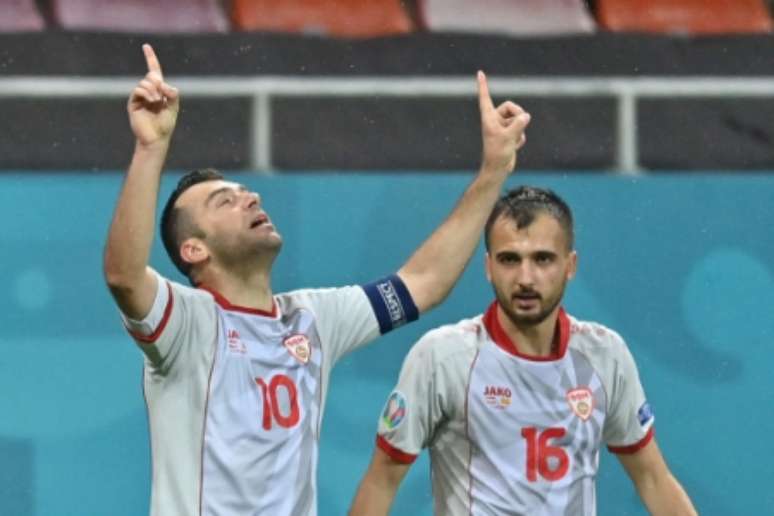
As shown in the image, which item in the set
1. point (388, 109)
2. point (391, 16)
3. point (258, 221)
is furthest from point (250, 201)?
point (391, 16)

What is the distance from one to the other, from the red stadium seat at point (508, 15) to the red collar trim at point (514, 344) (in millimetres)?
1928

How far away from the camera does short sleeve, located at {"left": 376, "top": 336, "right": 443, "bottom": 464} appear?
443 centimetres

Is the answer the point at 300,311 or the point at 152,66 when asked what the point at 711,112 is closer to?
the point at 300,311

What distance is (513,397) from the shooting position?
4.46m

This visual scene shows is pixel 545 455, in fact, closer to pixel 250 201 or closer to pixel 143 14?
pixel 250 201

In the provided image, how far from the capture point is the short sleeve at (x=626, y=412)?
4562 mm

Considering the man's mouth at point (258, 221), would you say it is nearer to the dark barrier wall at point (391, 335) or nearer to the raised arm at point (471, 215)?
the raised arm at point (471, 215)

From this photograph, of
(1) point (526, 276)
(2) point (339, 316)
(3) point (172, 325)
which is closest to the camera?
(3) point (172, 325)

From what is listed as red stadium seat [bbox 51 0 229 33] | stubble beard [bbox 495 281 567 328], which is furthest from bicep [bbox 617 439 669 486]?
red stadium seat [bbox 51 0 229 33]

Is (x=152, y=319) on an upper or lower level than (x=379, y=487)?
upper

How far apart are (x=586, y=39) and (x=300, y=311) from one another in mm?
2202

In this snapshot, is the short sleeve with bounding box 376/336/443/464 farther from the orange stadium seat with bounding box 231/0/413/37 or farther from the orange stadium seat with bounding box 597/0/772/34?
the orange stadium seat with bounding box 597/0/772/34

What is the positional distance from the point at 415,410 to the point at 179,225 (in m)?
0.72

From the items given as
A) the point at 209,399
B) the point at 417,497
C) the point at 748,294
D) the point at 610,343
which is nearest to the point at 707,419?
the point at 748,294
